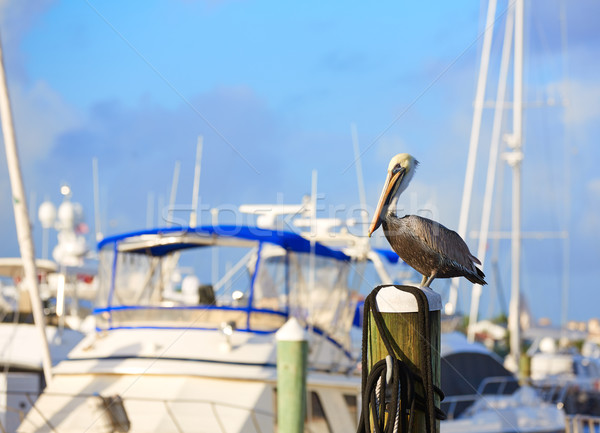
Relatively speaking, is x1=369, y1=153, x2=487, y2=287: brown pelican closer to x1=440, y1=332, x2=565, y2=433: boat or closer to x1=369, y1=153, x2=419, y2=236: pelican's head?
x1=369, y1=153, x2=419, y2=236: pelican's head

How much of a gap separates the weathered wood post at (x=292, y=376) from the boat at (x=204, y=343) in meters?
0.91

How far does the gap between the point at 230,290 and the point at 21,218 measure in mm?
3279

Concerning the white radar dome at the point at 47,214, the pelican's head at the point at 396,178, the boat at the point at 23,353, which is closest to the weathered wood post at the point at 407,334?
the pelican's head at the point at 396,178

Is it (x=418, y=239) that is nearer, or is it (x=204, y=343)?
(x=418, y=239)

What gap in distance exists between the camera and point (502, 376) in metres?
18.7

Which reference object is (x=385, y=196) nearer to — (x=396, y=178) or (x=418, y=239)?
(x=396, y=178)

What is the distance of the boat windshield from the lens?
10039 millimetres

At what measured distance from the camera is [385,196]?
4.39 metres

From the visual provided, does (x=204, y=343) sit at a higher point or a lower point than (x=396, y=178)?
lower

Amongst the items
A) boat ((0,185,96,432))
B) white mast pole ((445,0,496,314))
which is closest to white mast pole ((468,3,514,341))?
white mast pole ((445,0,496,314))

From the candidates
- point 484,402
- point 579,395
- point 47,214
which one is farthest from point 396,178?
point 47,214

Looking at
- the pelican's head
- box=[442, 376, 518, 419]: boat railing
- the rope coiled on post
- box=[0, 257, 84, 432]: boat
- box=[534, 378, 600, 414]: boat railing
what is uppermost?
the pelican's head

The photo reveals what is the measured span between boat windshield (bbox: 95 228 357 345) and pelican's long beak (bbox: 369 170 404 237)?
17.7 ft

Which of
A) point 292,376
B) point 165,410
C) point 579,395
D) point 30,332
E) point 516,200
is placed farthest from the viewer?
point 516,200
